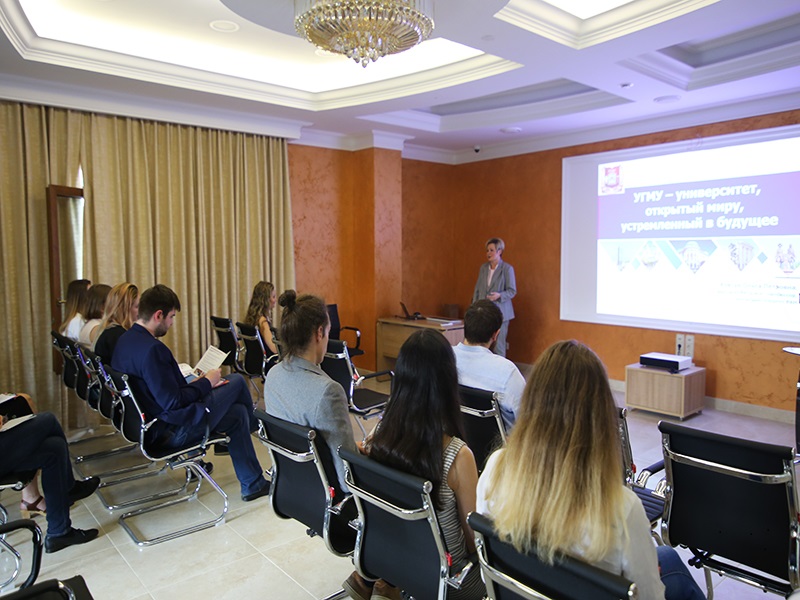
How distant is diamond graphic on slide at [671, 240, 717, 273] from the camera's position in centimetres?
536

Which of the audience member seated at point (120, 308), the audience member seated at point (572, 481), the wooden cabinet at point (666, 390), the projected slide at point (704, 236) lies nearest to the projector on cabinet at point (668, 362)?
the wooden cabinet at point (666, 390)

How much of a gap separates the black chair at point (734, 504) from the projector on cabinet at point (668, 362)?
3.29 m

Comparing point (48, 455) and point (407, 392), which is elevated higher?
point (407, 392)

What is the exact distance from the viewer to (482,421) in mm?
2555

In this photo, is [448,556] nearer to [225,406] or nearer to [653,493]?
[653,493]

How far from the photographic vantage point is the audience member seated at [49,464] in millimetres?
2695

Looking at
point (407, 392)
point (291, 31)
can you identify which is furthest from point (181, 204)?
point (407, 392)

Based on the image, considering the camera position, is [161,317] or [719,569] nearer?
[719,569]

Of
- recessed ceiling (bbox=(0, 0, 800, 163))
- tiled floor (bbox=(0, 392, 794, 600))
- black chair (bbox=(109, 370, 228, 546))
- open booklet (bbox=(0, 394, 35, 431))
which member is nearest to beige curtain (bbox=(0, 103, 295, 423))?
recessed ceiling (bbox=(0, 0, 800, 163))

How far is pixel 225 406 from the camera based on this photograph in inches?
130

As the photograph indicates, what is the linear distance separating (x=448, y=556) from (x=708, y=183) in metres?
4.96

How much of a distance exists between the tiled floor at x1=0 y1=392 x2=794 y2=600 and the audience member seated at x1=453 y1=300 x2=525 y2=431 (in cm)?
109

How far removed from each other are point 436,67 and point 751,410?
13.6 ft

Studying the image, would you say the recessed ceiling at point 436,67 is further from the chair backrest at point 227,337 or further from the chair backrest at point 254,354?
the chair backrest at point 254,354
